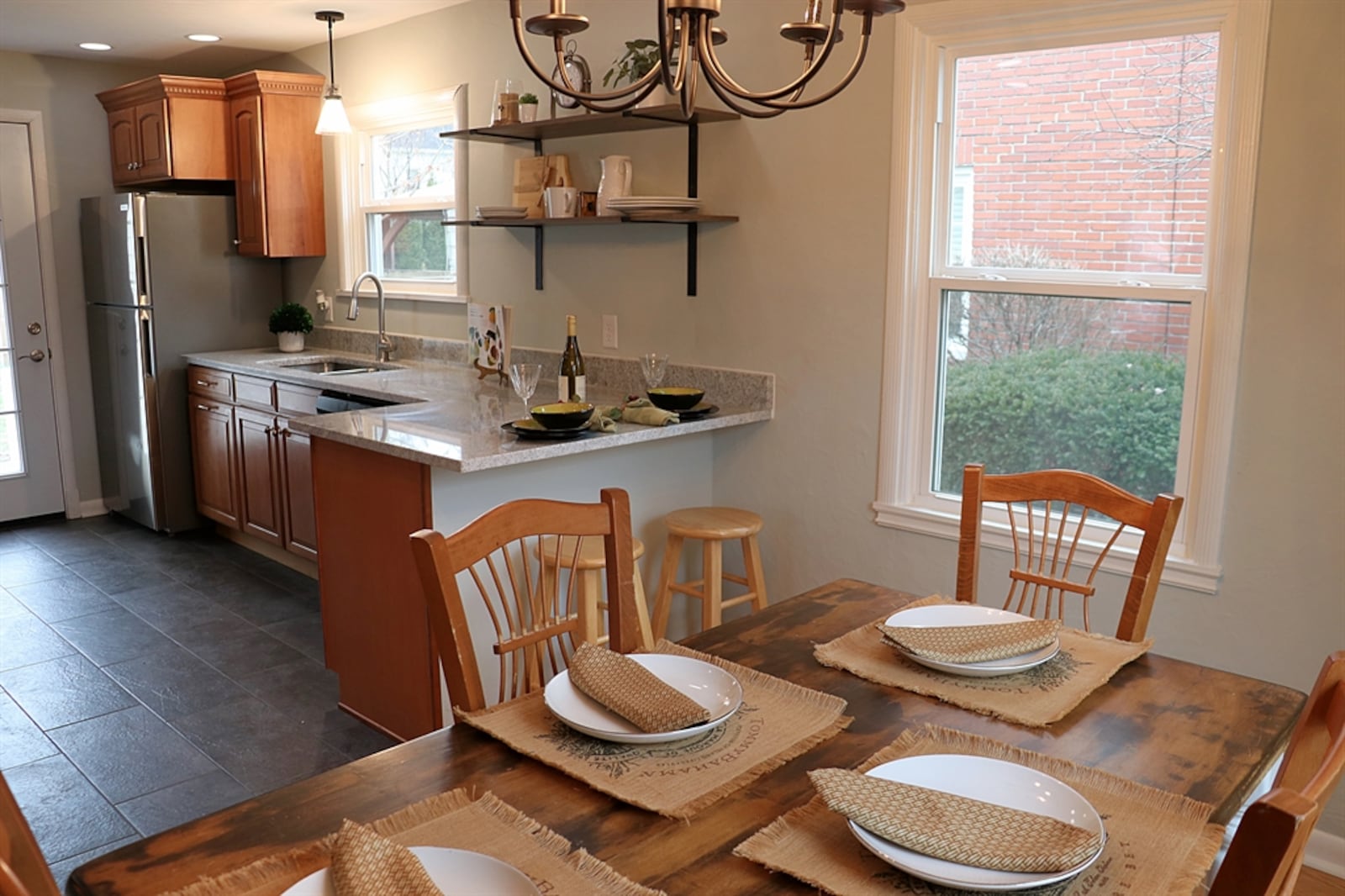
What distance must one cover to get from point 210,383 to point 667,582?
2.97 meters

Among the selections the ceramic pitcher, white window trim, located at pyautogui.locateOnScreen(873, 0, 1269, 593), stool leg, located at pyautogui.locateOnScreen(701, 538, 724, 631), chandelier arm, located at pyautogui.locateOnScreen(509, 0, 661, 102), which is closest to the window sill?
white window trim, located at pyautogui.locateOnScreen(873, 0, 1269, 593)

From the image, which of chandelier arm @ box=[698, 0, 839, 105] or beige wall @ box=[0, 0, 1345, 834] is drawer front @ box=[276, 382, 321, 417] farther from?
chandelier arm @ box=[698, 0, 839, 105]

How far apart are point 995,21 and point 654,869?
8.02 feet

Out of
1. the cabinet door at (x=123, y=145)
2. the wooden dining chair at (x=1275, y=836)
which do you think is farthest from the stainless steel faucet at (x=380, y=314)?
the wooden dining chair at (x=1275, y=836)

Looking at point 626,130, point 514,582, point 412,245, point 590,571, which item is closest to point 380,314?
point 412,245

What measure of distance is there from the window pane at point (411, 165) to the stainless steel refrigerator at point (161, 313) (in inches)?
34.7

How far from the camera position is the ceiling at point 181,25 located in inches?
167

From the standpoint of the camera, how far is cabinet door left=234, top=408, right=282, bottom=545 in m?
4.61

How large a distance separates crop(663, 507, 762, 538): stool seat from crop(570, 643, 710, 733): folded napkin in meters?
1.51

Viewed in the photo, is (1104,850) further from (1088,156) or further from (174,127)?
(174,127)

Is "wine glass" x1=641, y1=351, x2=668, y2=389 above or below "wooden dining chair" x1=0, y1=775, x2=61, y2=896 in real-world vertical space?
above

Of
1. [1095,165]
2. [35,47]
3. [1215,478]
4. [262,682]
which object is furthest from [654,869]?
[35,47]

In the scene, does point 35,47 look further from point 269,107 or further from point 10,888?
point 10,888

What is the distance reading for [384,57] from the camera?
15.5 feet
